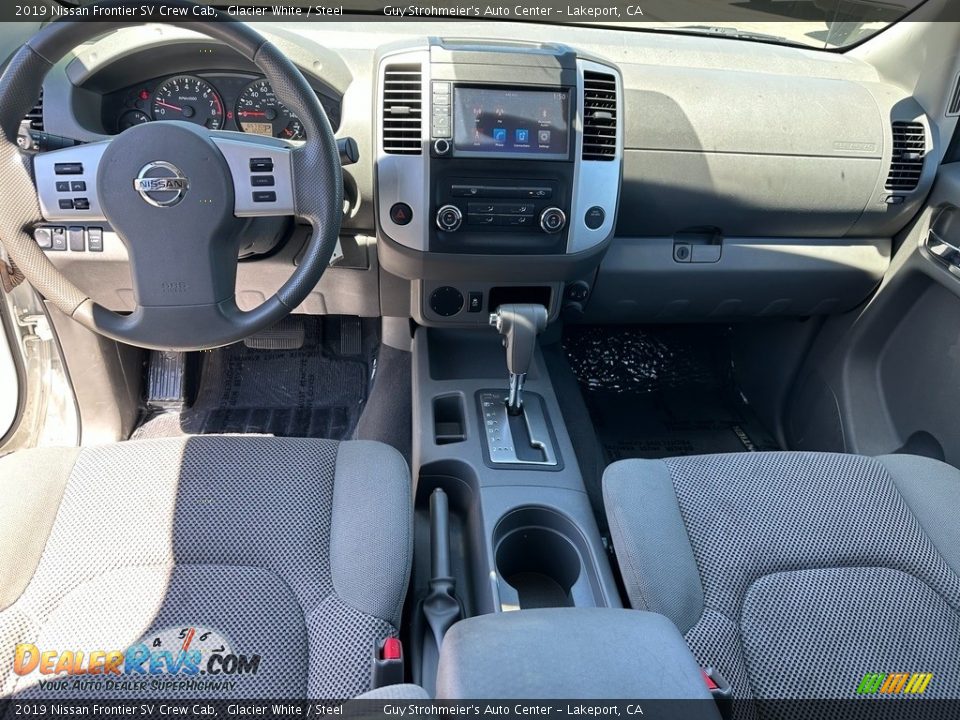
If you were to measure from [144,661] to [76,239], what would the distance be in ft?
3.20

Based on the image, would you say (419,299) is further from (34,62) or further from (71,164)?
(34,62)

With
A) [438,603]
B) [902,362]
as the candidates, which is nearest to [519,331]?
[438,603]

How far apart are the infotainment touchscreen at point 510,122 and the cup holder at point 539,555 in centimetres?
82

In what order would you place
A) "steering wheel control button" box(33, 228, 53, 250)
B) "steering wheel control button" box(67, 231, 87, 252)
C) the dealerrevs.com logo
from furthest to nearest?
"steering wheel control button" box(67, 231, 87, 252)
"steering wheel control button" box(33, 228, 53, 250)
the dealerrevs.com logo

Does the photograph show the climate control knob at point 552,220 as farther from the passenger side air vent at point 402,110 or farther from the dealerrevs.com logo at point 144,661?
the dealerrevs.com logo at point 144,661

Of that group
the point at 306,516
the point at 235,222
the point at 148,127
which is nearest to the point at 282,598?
the point at 306,516

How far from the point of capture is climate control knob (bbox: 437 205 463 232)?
1604mm

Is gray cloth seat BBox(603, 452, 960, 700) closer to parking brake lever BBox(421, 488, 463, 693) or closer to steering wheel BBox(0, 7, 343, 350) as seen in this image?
parking brake lever BBox(421, 488, 463, 693)

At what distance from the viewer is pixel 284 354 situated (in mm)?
2459

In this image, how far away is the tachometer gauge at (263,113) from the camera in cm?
168

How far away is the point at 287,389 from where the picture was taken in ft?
7.94

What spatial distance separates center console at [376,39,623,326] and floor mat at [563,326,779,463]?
2.82 ft

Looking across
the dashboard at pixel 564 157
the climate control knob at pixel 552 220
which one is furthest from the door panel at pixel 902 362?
the climate control knob at pixel 552 220

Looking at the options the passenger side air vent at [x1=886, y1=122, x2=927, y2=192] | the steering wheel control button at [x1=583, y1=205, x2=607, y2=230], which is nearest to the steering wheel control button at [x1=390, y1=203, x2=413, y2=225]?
the steering wheel control button at [x1=583, y1=205, x2=607, y2=230]
